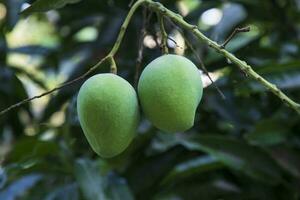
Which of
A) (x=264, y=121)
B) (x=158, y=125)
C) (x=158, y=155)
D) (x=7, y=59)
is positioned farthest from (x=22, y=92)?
(x=158, y=125)

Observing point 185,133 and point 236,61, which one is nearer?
point 236,61

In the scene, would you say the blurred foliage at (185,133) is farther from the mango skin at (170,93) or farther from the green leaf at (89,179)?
the mango skin at (170,93)

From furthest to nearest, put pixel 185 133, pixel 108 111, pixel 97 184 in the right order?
1. pixel 185 133
2. pixel 97 184
3. pixel 108 111

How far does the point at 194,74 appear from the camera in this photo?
28.3 inches

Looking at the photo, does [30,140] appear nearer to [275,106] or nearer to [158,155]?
[158,155]

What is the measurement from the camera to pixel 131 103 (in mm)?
693

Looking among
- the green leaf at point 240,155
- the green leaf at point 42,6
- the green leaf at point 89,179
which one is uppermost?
the green leaf at point 42,6

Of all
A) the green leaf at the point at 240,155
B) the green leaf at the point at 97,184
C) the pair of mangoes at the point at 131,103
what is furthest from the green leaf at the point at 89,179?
the pair of mangoes at the point at 131,103

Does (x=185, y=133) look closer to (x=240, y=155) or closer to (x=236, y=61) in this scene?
(x=240, y=155)

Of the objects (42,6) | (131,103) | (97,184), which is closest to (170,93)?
(131,103)

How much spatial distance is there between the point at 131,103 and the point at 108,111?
3cm

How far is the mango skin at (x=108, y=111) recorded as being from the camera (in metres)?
0.69

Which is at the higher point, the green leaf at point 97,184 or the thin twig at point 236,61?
the thin twig at point 236,61

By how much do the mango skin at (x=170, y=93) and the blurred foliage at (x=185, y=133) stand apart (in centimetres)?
37
